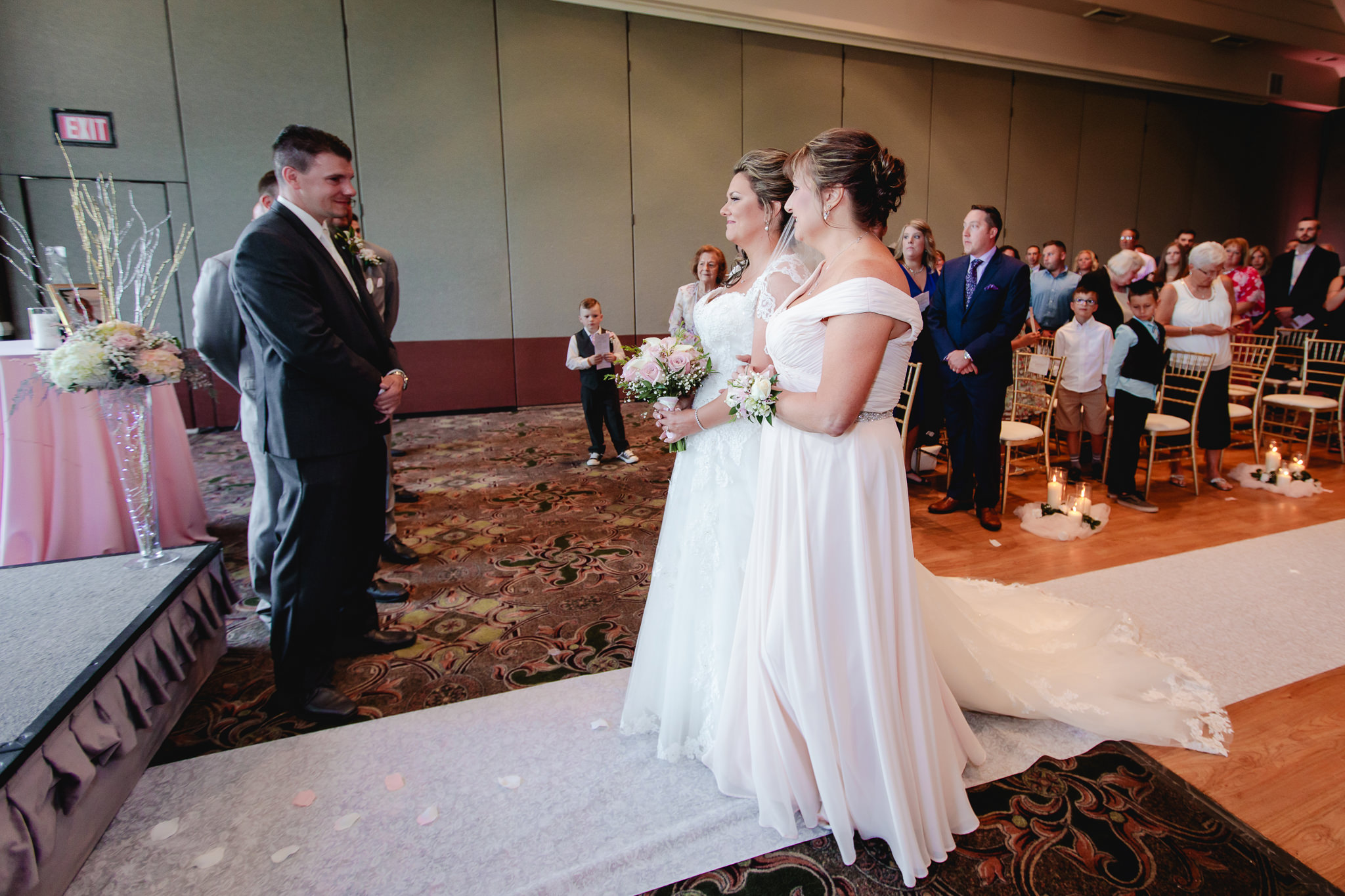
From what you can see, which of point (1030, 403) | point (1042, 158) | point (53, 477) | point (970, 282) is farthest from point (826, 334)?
point (1042, 158)

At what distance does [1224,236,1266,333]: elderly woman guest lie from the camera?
766 centimetres

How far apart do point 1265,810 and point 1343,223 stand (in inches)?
593

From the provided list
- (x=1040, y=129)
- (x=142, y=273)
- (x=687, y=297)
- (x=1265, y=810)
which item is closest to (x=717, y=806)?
(x=1265, y=810)

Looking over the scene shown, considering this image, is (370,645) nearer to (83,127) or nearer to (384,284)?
(384,284)

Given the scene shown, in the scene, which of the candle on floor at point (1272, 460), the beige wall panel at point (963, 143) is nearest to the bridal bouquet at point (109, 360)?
the candle on floor at point (1272, 460)

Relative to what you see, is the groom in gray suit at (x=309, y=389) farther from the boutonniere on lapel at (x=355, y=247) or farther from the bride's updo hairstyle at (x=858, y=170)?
the bride's updo hairstyle at (x=858, y=170)

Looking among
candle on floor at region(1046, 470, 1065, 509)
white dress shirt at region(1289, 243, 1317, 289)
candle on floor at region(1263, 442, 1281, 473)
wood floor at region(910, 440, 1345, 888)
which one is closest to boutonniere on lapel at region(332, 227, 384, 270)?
wood floor at region(910, 440, 1345, 888)

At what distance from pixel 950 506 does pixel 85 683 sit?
14.4 ft

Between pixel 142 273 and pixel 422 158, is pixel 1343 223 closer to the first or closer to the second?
pixel 422 158

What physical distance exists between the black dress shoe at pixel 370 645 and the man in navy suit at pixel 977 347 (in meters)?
3.33

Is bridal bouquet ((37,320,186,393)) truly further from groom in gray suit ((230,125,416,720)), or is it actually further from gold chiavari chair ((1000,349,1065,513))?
gold chiavari chair ((1000,349,1065,513))

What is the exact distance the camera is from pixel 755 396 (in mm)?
1780

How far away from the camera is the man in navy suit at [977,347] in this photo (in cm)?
428

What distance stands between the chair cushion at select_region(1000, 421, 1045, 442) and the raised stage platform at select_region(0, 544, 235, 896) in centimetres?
437
